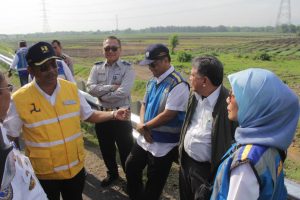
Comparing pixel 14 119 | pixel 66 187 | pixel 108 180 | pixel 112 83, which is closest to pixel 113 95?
pixel 112 83

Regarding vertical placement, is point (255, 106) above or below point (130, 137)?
above

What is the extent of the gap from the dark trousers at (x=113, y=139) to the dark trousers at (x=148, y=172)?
66 centimetres

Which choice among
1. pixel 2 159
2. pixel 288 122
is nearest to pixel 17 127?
pixel 2 159

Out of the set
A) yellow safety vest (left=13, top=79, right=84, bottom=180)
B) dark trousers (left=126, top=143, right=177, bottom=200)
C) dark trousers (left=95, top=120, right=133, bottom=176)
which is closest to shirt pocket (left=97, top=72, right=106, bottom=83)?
dark trousers (left=95, top=120, right=133, bottom=176)

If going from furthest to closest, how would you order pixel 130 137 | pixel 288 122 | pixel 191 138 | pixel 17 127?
pixel 130 137 < pixel 191 138 < pixel 17 127 < pixel 288 122

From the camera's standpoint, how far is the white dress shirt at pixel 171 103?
11.1 ft

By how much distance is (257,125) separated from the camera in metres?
1.78

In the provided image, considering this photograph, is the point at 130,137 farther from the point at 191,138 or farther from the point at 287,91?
the point at 287,91

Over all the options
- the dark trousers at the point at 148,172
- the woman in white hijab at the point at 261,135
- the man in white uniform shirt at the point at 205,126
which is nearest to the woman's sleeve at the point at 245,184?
the woman in white hijab at the point at 261,135

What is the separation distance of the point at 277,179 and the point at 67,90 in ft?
6.61

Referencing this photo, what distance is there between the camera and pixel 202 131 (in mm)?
2924

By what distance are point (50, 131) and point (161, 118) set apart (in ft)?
3.81

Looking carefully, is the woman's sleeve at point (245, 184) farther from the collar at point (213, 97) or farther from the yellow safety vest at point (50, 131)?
the yellow safety vest at point (50, 131)

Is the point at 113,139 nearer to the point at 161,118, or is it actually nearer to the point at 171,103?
the point at 161,118
